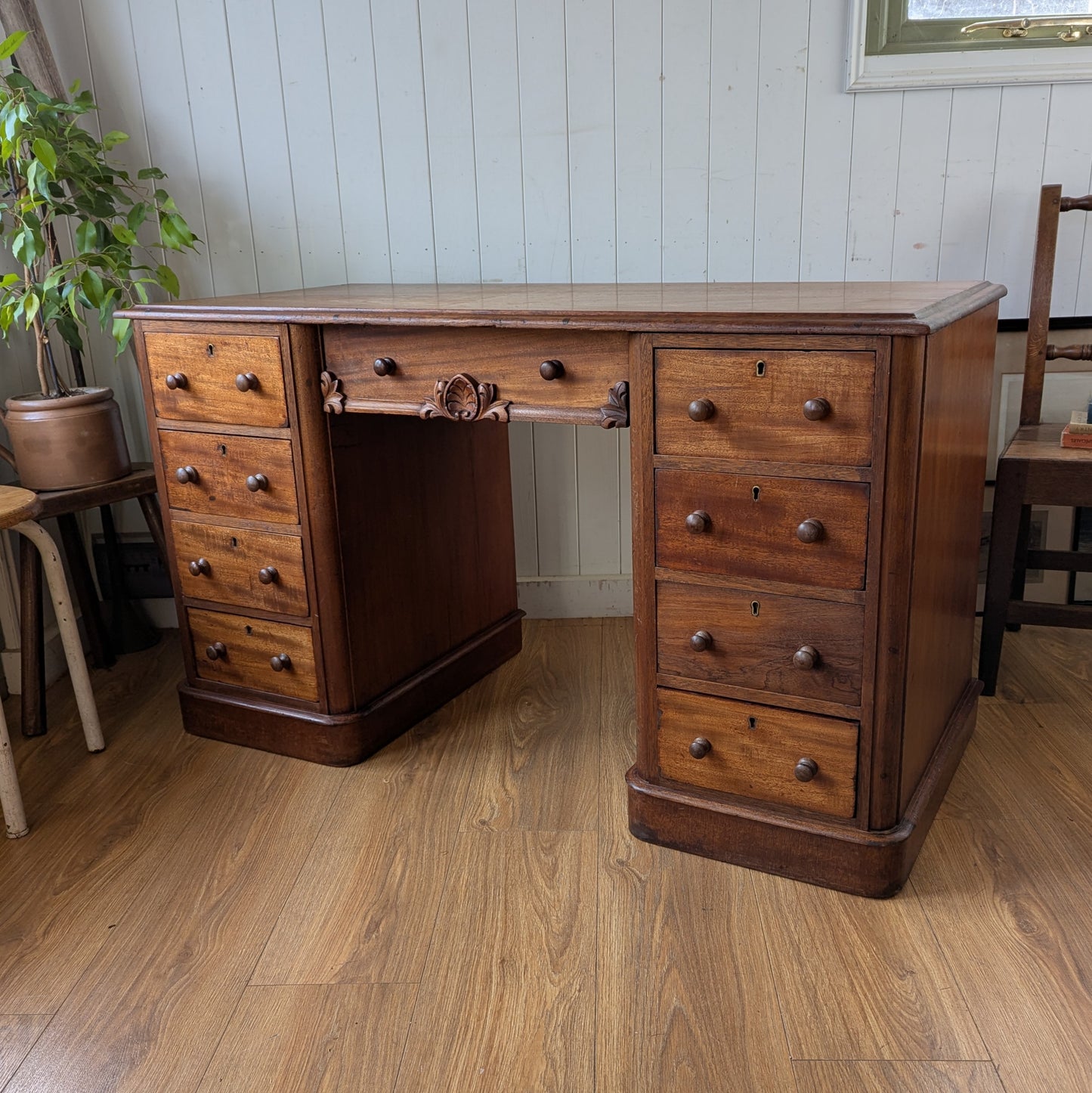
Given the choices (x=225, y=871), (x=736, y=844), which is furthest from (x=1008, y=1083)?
(x=225, y=871)

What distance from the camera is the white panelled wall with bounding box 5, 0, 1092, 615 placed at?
7.50 ft

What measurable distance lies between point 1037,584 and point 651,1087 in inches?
71.5

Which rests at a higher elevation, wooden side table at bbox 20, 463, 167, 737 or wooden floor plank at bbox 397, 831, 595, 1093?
wooden side table at bbox 20, 463, 167, 737

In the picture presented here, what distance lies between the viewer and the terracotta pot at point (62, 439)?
7.23 ft

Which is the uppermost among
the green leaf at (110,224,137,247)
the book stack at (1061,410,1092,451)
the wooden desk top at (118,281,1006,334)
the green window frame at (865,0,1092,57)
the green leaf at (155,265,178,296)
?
the green window frame at (865,0,1092,57)

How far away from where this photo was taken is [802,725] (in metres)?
1.62

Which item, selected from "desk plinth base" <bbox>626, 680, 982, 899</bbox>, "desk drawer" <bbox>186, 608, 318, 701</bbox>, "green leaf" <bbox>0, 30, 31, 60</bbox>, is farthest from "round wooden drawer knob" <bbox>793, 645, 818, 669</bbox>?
"green leaf" <bbox>0, 30, 31, 60</bbox>

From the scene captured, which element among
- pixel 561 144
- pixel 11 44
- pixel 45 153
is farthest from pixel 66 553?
pixel 561 144

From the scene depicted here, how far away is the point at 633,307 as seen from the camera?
5.34 ft

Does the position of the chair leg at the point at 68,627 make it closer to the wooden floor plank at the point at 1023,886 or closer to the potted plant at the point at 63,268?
the potted plant at the point at 63,268

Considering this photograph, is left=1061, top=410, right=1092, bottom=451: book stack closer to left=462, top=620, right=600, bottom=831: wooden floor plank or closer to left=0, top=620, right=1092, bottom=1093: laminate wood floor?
left=0, top=620, right=1092, bottom=1093: laminate wood floor

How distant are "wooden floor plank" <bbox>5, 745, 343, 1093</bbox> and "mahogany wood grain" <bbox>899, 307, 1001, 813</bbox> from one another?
40.5 inches

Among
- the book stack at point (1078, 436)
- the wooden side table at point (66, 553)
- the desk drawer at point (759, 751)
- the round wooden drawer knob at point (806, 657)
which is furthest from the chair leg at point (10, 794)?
the book stack at point (1078, 436)

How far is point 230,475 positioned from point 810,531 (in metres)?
1.11
